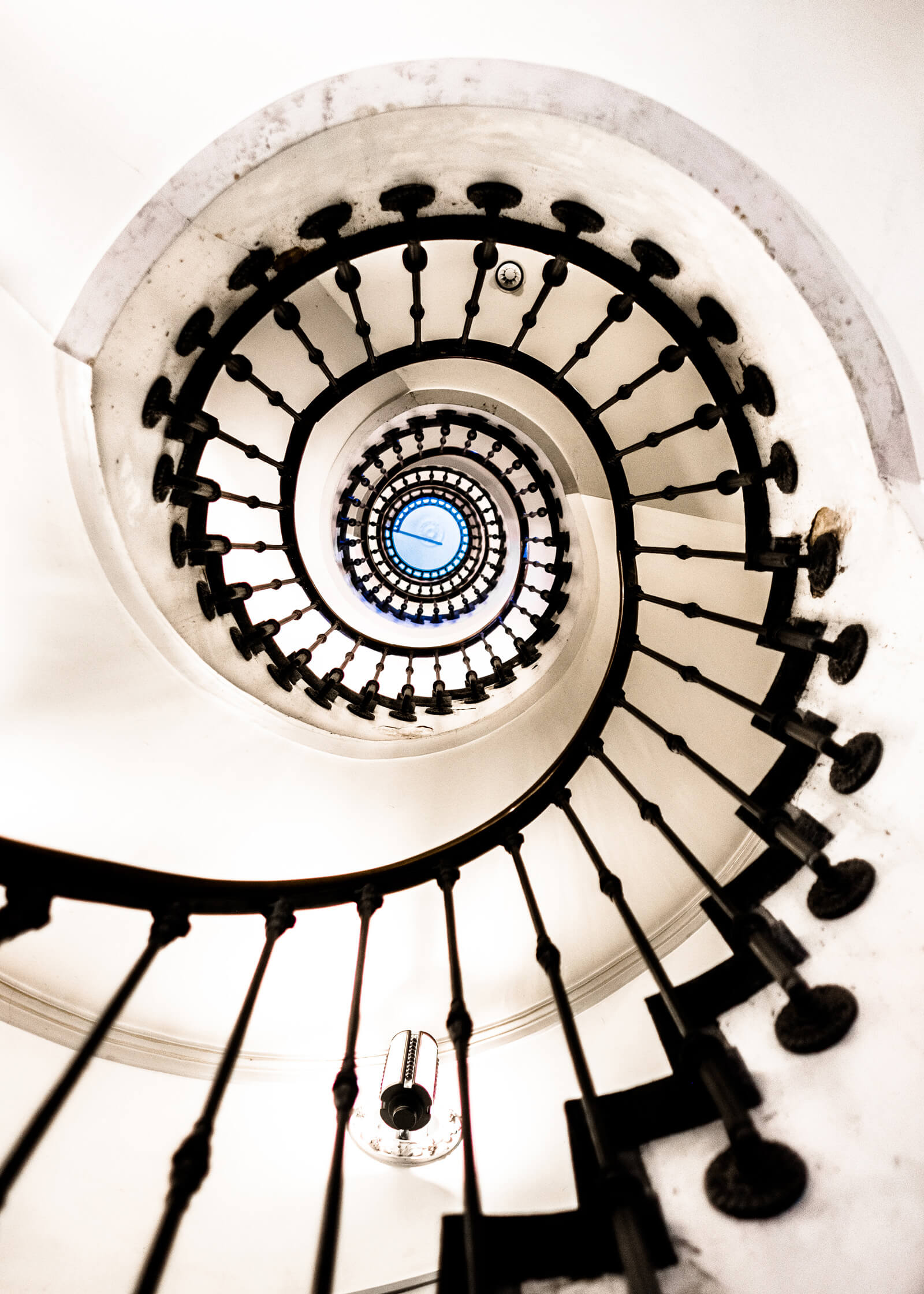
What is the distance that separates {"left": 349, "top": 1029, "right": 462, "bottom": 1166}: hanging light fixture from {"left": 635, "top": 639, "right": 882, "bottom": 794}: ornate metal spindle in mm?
1516

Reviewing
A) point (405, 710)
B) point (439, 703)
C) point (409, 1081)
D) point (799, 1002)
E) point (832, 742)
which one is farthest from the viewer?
point (439, 703)

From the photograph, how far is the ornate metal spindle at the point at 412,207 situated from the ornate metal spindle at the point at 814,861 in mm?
1635

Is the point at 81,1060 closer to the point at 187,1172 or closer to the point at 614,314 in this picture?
the point at 187,1172

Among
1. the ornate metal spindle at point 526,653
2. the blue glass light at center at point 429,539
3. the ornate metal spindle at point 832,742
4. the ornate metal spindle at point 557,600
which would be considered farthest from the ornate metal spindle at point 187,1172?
the blue glass light at center at point 429,539

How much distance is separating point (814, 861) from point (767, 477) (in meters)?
1.13

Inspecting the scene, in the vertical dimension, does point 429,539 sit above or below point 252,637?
above

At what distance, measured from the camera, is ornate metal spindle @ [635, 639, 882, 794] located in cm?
150

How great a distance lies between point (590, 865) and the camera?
108 inches

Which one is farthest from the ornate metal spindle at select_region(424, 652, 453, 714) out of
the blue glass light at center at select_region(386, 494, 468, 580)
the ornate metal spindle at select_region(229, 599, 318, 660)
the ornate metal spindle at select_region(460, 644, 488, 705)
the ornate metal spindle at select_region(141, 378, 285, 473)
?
the blue glass light at center at select_region(386, 494, 468, 580)

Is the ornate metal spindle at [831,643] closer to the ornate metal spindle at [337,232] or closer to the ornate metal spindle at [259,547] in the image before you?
the ornate metal spindle at [337,232]

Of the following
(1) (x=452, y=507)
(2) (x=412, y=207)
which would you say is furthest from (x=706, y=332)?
(1) (x=452, y=507)

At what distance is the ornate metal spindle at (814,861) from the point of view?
1395 mm

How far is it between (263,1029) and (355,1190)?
26.6 inches

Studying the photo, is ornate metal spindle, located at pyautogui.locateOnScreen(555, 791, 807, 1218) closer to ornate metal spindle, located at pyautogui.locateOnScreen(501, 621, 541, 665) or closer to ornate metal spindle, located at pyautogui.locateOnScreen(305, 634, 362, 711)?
ornate metal spindle, located at pyautogui.locateOnScreen(305, 634, 362, 711)
